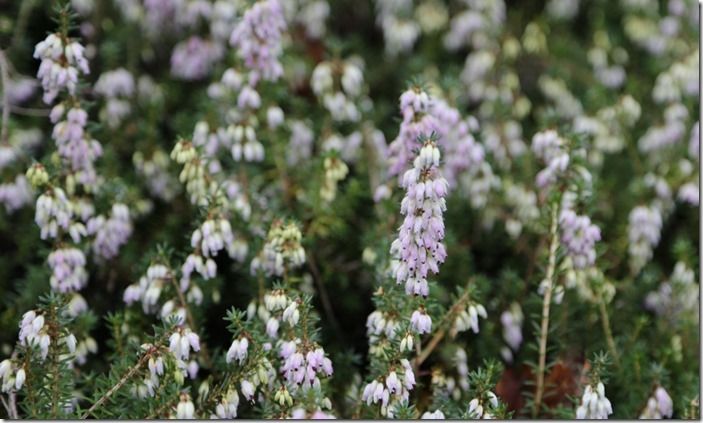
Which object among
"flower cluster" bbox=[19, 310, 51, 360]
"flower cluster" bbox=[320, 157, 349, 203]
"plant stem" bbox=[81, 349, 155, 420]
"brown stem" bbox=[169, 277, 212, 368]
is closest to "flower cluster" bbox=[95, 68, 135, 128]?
"flower cluster" bbox=[320, 157, 349, 203]

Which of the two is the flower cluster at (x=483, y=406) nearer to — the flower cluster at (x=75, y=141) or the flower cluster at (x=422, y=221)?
the flower cluster at (x=422, y=221)

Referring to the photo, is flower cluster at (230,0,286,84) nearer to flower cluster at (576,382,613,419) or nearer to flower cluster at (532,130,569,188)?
flower cluster at (532,130,569,188)

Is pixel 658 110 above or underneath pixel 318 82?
above

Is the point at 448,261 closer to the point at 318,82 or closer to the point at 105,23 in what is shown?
the point at 318,82

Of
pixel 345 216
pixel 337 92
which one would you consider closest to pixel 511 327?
pixel 345 216

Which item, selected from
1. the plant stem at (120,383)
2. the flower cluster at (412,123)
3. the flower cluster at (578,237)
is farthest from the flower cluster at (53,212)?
the flower cluster at (578,237)

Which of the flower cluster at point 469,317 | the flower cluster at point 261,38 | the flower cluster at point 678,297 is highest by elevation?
the flower cluster at point 261,38

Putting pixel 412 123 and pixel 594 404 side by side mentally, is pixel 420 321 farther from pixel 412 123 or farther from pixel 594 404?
pixel 412 123

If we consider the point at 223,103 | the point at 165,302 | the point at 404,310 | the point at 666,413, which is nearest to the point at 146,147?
the point at 223,103
